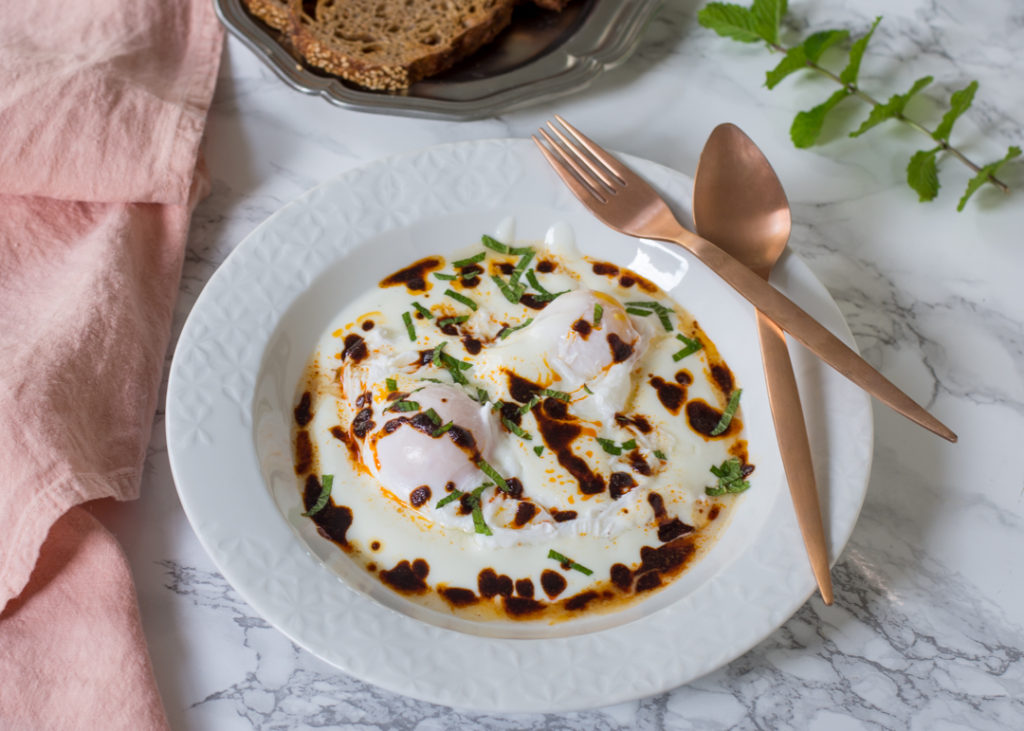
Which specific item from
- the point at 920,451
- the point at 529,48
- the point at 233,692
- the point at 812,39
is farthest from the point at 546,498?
the point at 812,39

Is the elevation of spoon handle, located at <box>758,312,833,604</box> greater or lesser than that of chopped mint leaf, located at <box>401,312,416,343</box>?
greater

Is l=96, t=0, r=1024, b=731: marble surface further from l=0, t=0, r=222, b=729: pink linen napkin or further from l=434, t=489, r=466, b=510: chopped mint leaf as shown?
l=434, t=489, r=466, b=510: chopped mint leaf

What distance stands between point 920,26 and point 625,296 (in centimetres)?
167

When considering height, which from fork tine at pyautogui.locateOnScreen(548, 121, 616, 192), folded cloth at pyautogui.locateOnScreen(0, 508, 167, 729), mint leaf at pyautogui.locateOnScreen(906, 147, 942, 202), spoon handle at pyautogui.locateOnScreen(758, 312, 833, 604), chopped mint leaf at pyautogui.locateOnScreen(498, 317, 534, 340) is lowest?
folded cloth at pyautogui.locateOnScreen(0, 508, 167, 729)

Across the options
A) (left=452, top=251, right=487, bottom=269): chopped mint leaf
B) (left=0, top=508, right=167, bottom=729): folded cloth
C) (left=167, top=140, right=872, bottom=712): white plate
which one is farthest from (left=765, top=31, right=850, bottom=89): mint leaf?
(left=0, top=508, right=167, bottom=729): folded cloth

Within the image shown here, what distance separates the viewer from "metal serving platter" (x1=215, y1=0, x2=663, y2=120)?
2.77 m

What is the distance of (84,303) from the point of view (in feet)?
8.07

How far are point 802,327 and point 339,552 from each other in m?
1.26

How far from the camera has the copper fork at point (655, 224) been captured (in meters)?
Answer: 2.19

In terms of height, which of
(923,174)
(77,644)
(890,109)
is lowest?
(77,644)

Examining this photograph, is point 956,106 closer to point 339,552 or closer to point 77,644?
point 339,552

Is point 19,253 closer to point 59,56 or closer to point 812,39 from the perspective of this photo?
point 59,56

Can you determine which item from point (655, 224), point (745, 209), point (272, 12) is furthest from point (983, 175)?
point (272, 12)

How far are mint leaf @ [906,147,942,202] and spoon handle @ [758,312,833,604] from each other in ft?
2.81
